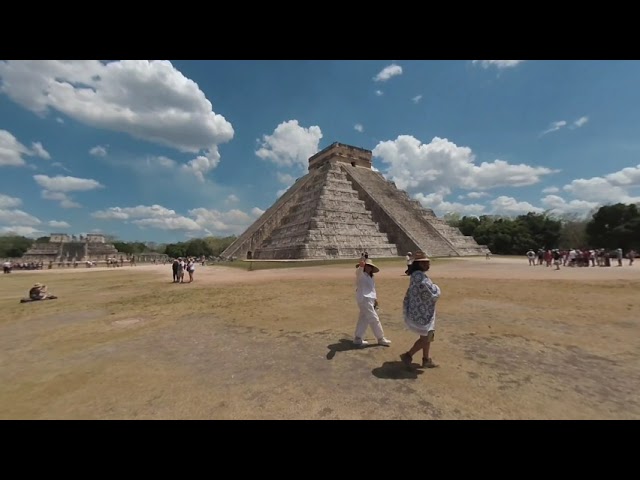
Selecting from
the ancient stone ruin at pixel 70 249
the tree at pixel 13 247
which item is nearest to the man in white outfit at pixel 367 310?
the ancient stone ruin at pixel 70 249

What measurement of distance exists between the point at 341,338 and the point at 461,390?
239 centimetres

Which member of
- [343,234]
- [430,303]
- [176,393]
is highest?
[343,234]

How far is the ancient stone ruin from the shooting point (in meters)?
53.6

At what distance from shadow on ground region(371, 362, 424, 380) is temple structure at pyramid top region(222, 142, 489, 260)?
20.8m

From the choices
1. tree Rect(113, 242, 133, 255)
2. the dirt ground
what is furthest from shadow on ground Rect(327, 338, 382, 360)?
tree Rect(113, 242, 133, 255)

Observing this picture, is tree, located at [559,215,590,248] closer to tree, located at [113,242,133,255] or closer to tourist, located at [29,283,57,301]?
tourist, located at [29,283,57,301]

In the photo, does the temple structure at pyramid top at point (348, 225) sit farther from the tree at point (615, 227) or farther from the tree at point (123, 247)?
the tree at point (123, 247)

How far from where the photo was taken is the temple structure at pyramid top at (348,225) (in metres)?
27.1

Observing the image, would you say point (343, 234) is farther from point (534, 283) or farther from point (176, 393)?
point (176, 393)

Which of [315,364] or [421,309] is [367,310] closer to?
[421,309]
